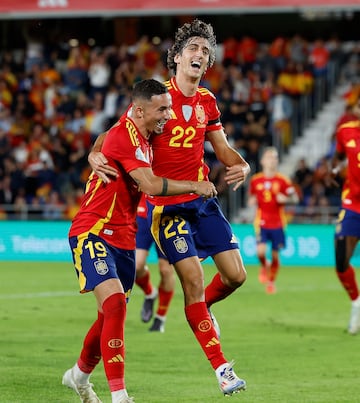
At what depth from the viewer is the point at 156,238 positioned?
877cm

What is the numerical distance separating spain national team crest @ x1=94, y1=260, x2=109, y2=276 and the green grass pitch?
1.16m

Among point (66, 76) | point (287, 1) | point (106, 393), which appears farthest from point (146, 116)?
point (66, 76)

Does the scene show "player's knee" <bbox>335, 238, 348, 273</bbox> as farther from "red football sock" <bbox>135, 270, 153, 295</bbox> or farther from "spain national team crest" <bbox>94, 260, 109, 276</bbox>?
"spain national team crest" <bbox>94, 260, 109, 276</bbox>

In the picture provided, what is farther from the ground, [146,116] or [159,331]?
[146,116]

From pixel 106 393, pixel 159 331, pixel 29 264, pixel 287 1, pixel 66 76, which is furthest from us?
pixel 66 76

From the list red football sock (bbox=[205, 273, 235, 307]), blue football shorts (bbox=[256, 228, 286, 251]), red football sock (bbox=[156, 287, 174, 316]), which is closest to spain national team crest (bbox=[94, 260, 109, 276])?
red football sock (bbox=[205, 273, 235, 307])

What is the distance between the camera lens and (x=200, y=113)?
28.8 ft

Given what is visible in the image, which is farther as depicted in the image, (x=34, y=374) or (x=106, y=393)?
(x=34, y=374)

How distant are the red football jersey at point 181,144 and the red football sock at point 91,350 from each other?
1.45 meters

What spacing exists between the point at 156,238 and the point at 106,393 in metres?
1.31

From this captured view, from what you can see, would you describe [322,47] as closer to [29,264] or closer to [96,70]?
[96,70]

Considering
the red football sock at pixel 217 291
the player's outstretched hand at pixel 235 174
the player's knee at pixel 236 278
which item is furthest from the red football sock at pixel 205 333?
the red football sock at pixel 217 291

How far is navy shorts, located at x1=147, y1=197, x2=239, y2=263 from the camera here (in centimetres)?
864

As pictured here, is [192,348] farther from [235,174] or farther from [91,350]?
[91,350]
